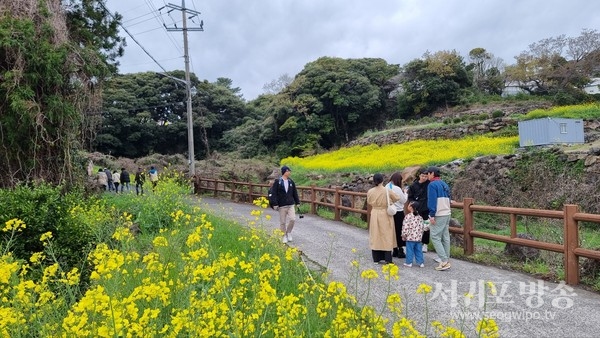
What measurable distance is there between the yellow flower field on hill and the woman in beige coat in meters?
12.1

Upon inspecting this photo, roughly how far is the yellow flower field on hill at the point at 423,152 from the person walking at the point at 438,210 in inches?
478

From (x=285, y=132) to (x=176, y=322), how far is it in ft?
112

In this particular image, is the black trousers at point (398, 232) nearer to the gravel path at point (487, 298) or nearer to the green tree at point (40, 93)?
the gravel path at point (487, 298)

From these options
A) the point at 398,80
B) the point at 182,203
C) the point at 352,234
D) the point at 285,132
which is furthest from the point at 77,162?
the point at 398,80

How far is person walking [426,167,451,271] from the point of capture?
228 inches

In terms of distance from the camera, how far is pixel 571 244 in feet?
16.8

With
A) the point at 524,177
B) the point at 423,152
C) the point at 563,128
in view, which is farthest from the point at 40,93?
the point at 563,128

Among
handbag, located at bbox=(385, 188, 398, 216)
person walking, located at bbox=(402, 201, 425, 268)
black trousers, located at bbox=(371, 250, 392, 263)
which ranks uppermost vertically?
handbag, located at bbox=(385, 188, 398, 216)

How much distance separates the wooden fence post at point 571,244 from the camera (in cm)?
511

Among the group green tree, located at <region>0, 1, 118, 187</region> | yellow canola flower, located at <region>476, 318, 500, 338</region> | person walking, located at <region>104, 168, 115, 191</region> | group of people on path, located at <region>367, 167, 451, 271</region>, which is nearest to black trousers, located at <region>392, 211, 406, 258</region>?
group of people on path, located at <region>367, 167, 451, 271</region>

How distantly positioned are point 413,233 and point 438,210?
48cm

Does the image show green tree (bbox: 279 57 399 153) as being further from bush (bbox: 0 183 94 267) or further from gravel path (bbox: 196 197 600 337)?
bush (bbox: 0 183 94 267)

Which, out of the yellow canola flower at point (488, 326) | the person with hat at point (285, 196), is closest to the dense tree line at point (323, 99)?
the person with hat at point (285, 196)

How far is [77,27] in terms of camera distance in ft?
42.6
